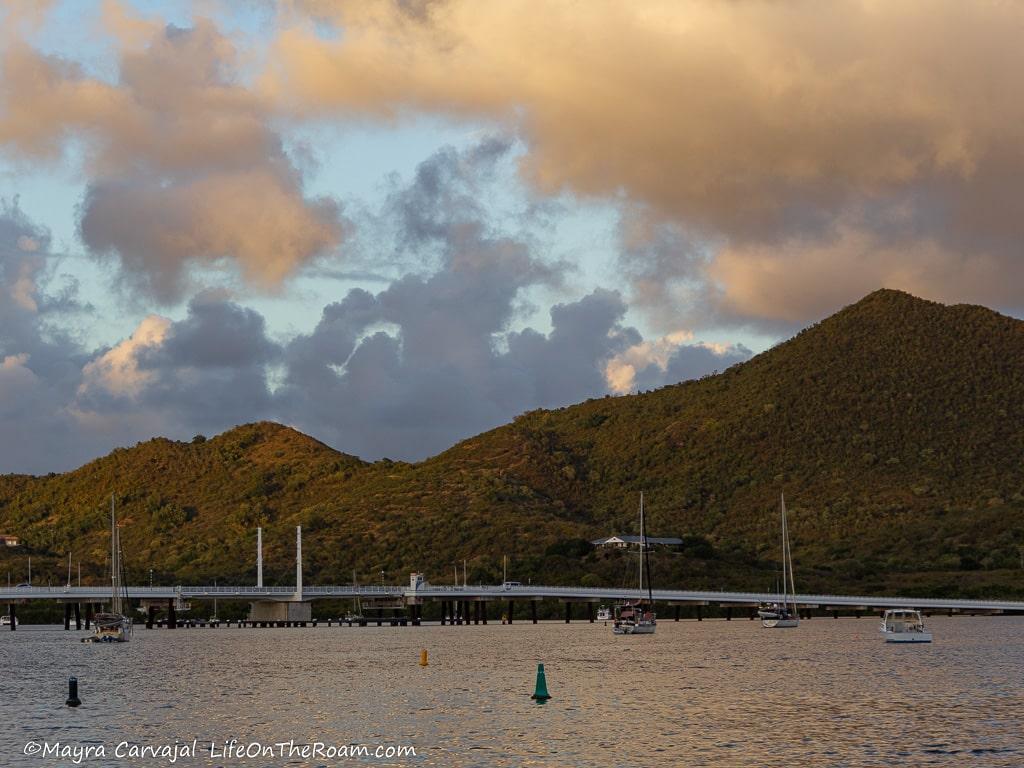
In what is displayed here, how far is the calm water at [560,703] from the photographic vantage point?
56.4m

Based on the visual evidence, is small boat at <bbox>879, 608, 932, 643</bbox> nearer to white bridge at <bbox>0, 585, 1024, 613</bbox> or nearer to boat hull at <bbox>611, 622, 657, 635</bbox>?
boat hull at <bbox>611, 622, 657, 635</bbox>

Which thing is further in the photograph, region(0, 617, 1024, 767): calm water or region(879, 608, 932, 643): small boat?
region(879, 608, 932, 643): small boat

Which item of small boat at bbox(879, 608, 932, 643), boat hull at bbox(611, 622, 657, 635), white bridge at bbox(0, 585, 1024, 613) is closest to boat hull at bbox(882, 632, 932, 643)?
small boat at bbox(879, 608, 932, 643)

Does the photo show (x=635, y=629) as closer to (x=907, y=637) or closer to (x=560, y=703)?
(x=907, y=637)

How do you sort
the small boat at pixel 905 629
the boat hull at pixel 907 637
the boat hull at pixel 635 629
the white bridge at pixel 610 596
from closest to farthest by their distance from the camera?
the boat hull at pixel 907 637 → the small boat at pixel 905 629 → the boat hull at pixel 635 629 → the white bridge at pixel 610 596

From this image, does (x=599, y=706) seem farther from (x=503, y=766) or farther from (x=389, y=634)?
(x=389, y=634)

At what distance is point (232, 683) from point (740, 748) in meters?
43.0

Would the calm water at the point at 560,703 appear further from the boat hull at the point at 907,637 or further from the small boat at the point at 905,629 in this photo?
the small boat at the point at 905,629

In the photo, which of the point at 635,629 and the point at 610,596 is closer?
the point at 635,629

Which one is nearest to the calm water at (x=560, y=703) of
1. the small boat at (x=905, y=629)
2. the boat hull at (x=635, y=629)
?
the small boat at (x=905, y=629)

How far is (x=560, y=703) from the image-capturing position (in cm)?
7444

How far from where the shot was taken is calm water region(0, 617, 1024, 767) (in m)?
56.4

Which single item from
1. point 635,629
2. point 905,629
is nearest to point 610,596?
point 635,629

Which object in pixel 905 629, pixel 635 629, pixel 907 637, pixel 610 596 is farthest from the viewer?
pixel 610 596
